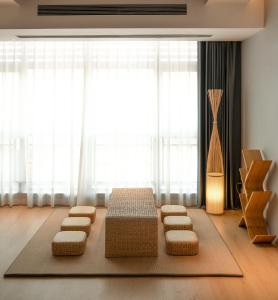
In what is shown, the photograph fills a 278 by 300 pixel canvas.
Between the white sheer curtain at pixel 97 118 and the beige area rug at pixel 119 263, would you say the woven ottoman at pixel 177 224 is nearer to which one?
the beige area rug at pixel 119 263

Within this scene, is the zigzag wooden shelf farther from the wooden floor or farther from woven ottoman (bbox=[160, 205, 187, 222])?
woven ottoman (bbox=[160, 205, 187, 222])

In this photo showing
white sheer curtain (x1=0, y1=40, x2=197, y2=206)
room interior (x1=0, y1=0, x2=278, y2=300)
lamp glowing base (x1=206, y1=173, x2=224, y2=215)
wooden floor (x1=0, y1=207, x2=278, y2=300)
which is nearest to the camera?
wooden floor (x1=0, y1=207, x2=278, y2=300)

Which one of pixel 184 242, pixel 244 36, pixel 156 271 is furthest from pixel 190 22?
pixel 156 271

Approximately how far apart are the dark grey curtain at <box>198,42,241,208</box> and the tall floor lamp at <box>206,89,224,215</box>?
241 mm

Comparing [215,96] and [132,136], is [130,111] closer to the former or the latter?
[132,136]

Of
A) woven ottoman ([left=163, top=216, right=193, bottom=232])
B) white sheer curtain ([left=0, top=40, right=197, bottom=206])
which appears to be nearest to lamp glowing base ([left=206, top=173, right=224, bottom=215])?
white sheer curtain ([left=0, top=40, right=197, bottom=206])

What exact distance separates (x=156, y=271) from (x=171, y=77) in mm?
2887

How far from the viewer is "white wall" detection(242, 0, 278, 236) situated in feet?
13.3

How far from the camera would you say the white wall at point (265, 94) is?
160 inches

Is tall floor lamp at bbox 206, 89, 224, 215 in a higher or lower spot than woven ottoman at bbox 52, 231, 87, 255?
higher

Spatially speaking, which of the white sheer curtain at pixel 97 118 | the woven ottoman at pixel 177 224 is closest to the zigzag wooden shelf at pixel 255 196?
the woven ottoman at pixel 177 224

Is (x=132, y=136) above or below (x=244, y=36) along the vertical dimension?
below

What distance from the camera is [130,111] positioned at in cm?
546

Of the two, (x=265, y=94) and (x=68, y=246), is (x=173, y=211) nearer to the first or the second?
(x=68, y=246)
